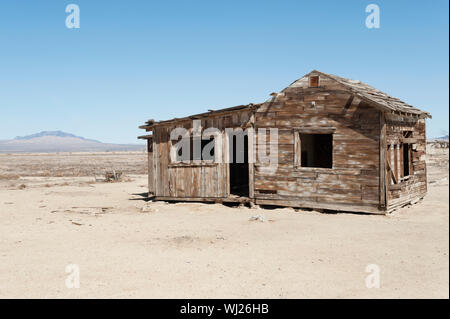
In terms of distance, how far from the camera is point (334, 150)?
12.8 metres

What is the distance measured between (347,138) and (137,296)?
8.72 metres

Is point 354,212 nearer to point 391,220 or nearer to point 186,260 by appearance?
point 391,220

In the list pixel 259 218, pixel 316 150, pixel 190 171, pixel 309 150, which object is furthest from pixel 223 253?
pixel 316 150

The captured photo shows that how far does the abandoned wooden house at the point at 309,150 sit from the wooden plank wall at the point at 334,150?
29mm

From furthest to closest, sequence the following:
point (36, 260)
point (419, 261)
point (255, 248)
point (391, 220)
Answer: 1. point (391, 220)
2. point (255, 248)
3. point (36, 260)
4. point (419, 261)

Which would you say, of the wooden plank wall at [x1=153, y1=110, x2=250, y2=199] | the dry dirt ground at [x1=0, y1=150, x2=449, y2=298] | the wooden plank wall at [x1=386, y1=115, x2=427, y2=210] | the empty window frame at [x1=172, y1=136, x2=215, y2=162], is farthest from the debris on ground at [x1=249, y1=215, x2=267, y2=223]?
the empty window frame at [x1=172, y1=136, x2=215, y2=162]

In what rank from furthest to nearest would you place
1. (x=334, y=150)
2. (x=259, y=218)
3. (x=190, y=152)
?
1. (x=190, y=152)
2. (x=334, y=150)
3. (x=259, y=218)

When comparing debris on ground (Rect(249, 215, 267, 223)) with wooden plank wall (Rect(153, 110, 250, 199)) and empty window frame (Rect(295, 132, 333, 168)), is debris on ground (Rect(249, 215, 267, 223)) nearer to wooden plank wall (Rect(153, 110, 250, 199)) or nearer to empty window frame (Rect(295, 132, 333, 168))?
wooden plank wall (Rect(153, 110, 250, 199))

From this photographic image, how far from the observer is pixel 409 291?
5742mm

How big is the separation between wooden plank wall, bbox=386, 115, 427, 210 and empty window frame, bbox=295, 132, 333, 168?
322 centimetres

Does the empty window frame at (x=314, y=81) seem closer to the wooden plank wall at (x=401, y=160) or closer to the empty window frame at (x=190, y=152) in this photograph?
the wooden plank wall at (x=401, y=160)

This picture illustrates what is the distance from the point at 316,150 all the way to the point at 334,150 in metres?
4.41

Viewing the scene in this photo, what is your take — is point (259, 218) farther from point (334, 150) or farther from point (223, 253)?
point (223, 253)
